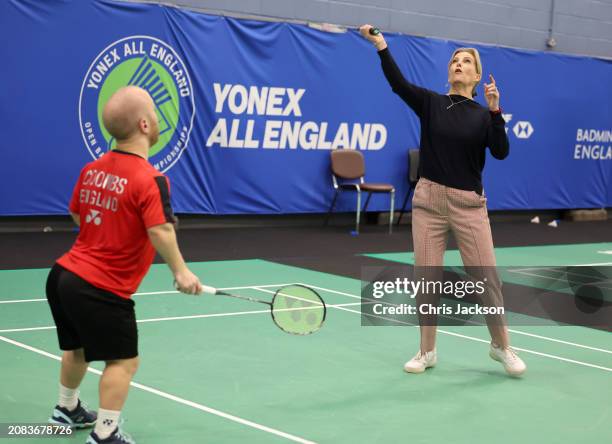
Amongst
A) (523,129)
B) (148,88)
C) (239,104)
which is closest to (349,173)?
(239,104)

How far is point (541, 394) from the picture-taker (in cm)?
489

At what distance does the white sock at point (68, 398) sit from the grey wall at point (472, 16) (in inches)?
342

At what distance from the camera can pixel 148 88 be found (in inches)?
451

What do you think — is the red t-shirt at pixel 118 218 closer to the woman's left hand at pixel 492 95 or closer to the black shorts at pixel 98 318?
the black shorts at pixel 98 318

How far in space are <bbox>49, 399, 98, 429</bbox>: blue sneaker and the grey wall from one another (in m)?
8.69

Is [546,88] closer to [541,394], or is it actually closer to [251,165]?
[251,165]

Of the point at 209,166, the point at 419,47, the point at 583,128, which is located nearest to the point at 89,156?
the point at 209,166

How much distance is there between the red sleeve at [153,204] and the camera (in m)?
3.44

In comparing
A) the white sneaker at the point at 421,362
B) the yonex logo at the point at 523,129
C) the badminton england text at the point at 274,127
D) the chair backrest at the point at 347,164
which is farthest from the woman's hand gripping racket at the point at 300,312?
the yonex logo at the point at 523,129

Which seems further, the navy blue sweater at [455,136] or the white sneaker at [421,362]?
the white sneaker at [421,362]

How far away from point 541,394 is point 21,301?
154 inches

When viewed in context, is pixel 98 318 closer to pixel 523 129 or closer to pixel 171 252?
pixel 171 252

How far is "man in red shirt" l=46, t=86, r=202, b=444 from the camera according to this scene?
11.4 ft

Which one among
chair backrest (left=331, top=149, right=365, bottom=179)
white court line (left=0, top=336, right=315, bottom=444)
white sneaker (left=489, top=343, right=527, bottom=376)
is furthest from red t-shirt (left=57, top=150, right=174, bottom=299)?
chair backrest (left=331, top=149, right=365, bottom=179)
